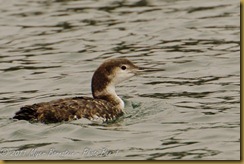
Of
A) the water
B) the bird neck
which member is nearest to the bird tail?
the water

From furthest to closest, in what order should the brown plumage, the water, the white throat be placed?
1. the white throat
2. the brown plumage
3. the water

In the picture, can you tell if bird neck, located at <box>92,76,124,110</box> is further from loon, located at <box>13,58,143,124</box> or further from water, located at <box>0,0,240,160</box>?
water, located at <box>0,0,240,160</box>

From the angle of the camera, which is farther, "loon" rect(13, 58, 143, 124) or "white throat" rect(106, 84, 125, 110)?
"white throat" rect(106, 84, 125, 110)

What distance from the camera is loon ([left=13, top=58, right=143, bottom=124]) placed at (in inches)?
548

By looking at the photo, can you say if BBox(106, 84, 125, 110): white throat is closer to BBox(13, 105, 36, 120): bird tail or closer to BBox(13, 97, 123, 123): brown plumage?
BBox(13, 97, 123, 123): brown plumage

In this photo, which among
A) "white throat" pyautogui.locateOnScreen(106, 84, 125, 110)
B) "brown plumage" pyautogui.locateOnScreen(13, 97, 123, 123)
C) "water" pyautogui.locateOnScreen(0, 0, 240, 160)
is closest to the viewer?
"water" pyautogui.locateOnScreen(0, 0, 240, 160)

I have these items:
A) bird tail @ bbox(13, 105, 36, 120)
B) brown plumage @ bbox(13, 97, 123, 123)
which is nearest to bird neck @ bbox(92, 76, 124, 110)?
brown plumage @ bbox(13, 97, 123, 123)

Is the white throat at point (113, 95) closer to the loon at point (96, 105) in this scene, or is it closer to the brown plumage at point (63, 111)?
the loon at point (96, 105)

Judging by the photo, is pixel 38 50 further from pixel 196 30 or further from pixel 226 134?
pixel 226 134

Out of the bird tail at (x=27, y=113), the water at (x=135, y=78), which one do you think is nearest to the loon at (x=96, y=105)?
the bird tail at (x=27, y=113)

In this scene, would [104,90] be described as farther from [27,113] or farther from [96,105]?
[27,113]

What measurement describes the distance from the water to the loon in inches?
5.0

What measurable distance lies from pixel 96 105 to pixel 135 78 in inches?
133

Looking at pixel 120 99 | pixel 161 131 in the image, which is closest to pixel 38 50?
pixel 120 99
